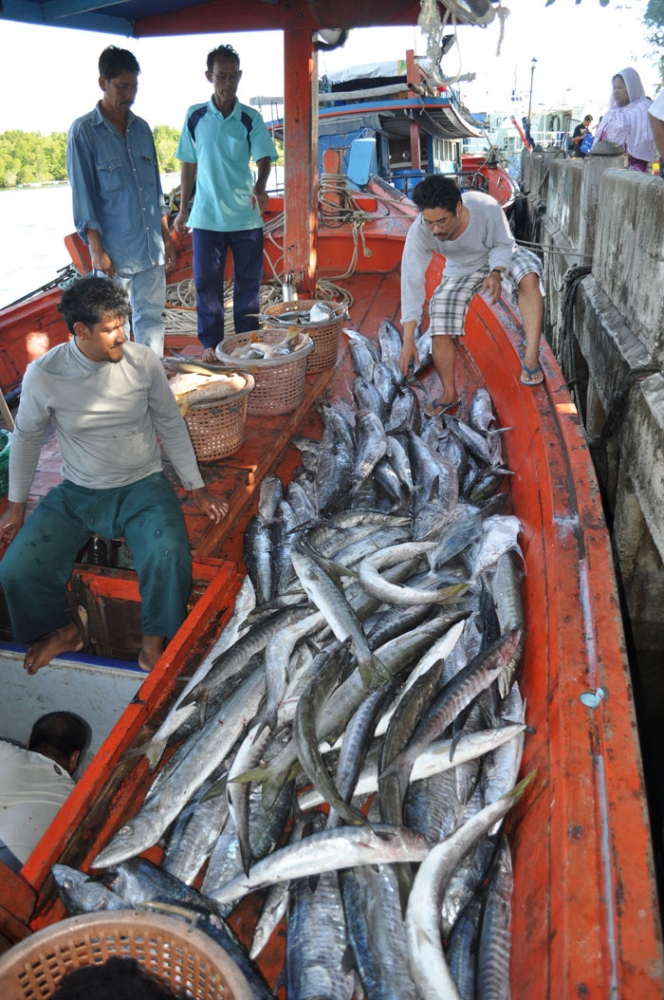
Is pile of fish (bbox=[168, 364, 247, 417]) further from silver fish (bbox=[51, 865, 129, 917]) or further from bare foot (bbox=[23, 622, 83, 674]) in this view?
silver fish (bbox=[51, 865, 129, 917])

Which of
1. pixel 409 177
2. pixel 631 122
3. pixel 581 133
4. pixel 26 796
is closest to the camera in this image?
pixel 26 796

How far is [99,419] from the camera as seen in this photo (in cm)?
332

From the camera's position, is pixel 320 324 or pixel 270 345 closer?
pixel 270 345

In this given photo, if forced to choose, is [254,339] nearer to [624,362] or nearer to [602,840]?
[624,362]

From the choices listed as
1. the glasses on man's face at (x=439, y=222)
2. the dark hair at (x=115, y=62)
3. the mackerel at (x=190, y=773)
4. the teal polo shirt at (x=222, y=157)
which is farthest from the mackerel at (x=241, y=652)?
the teal polo shirt at (x=222, y=157)

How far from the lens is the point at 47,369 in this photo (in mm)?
3170

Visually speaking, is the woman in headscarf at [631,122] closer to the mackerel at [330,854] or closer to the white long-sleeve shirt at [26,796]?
the mackerel at [330,854]

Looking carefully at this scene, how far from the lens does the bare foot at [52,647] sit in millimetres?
3449

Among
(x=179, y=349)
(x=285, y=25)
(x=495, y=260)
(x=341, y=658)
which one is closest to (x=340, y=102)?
(x=285, y=25)

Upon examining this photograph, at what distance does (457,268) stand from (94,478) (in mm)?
3344

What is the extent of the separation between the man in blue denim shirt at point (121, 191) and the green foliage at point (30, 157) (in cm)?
4087

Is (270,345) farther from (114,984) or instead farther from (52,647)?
(114,984)

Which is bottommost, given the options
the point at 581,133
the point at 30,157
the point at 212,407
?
the point at 212,407

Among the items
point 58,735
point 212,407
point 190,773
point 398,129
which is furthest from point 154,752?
point 398,129
